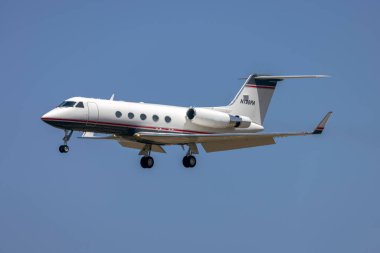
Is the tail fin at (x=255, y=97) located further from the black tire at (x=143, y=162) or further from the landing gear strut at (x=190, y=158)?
the black tire at (x=143, y=162)

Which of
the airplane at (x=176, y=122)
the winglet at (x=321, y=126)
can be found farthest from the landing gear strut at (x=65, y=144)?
the winglet at (x=321, y=126)

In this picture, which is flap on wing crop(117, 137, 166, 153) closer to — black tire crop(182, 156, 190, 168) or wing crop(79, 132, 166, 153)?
wing crop(79, 132, 166, 153)

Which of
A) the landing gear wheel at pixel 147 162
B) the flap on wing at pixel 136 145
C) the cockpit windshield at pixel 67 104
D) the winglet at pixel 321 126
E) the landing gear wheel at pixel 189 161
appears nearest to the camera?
the winglet at pixel 321 126

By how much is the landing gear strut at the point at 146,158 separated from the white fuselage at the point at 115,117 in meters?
1.56

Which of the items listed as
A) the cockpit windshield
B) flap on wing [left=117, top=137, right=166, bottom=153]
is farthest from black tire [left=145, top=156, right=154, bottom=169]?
the cockpit windshield

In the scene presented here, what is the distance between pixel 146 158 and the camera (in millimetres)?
48969

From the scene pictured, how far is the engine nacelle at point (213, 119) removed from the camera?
48.9 m

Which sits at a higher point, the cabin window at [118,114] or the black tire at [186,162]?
the cabin window at [118,114]

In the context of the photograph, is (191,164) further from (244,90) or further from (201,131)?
(244,90)

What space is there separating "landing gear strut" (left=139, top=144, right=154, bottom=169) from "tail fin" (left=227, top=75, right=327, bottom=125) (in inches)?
193

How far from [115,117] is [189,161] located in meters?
4.61

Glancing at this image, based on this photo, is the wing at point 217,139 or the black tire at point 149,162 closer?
the wing at point 217,139

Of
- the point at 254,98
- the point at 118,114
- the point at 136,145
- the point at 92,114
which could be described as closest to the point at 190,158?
the point at 136,145

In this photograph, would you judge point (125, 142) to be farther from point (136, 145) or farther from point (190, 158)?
point (190, 158)
